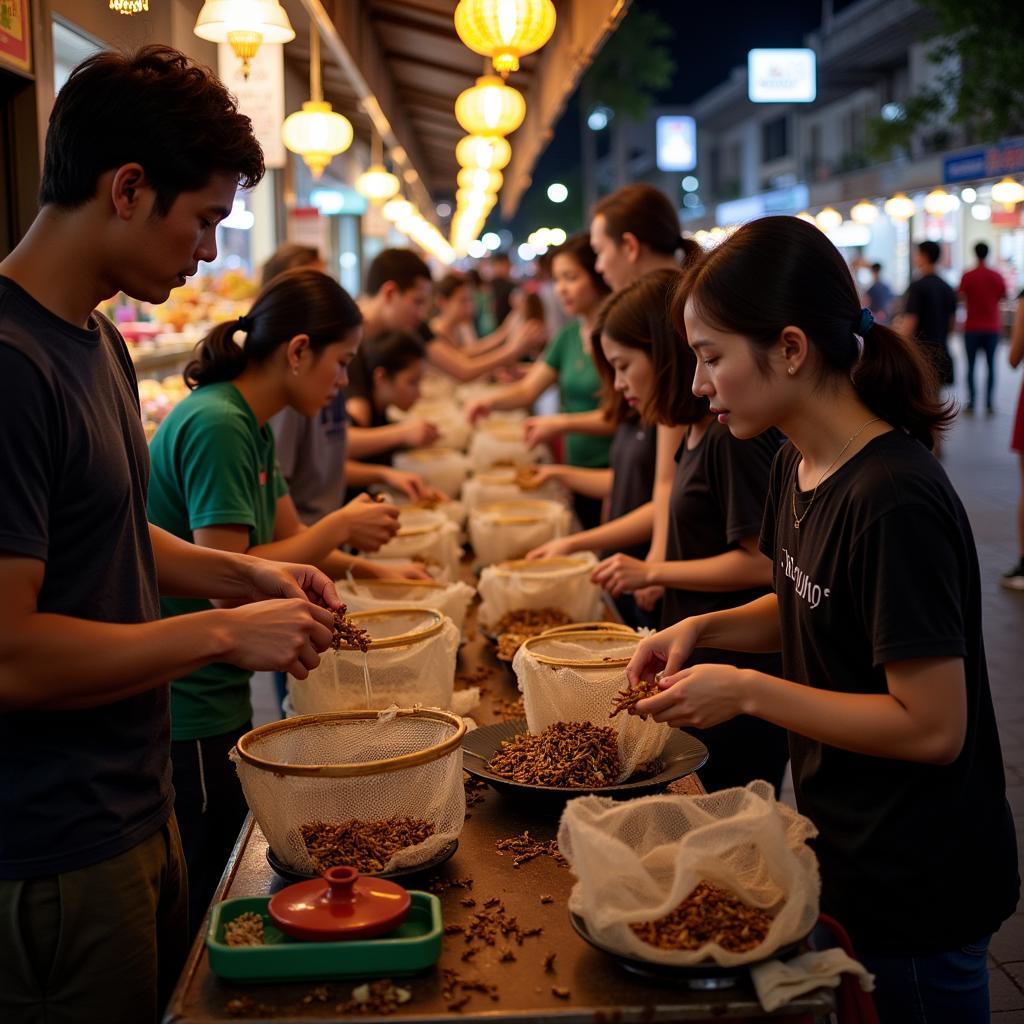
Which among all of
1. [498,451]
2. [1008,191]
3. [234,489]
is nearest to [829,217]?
[1008,191]

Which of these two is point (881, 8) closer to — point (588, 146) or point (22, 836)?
point (588, 146)

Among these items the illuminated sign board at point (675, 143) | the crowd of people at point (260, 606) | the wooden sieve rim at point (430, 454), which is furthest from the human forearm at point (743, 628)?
the illuminated sign board at point (675, 143)

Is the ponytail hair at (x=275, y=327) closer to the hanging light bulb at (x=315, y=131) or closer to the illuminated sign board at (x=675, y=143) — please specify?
the hanging light bulb at (x=315, y=131)

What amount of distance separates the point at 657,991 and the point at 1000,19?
20854 millimetres

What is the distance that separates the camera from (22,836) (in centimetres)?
175

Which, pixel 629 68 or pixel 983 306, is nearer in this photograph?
pixel 983 306

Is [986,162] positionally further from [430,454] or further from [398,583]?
[398,583]

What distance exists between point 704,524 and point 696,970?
1620mm

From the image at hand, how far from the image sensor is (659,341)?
3.35 metres

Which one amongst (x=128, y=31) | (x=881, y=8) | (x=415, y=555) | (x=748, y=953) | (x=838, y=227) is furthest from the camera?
(x=838, y=227)

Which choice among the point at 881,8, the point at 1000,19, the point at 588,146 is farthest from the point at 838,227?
the point at 1000,19

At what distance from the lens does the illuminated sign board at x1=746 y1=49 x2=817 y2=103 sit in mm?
34281

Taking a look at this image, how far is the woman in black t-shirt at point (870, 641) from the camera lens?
1772mm

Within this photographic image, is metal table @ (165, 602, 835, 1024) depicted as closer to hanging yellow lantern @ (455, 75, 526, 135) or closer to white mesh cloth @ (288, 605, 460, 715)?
white mesh cloth @ (288, 605, 460, 715)
